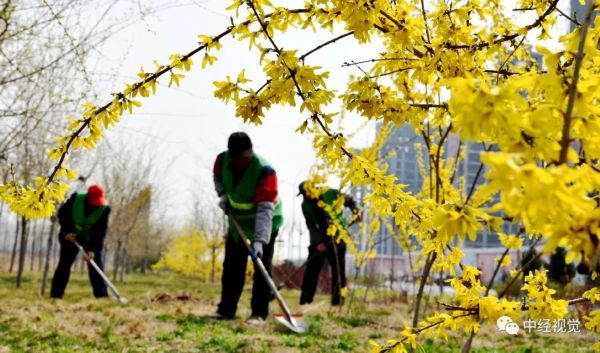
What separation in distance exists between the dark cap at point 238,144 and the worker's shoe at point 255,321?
174 cm

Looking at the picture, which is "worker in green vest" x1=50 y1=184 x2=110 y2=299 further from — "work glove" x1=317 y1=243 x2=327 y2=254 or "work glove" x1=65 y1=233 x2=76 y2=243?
"work glove" x1=317 y1=243 x2=327 y2=254

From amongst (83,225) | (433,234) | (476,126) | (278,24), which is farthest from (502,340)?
(83,225)

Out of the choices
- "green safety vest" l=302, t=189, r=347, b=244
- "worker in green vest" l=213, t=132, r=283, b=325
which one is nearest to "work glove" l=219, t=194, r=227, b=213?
"worker in green vest" l=213, t=132, r=283, b=325

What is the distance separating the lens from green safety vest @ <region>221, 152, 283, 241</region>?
5.48m

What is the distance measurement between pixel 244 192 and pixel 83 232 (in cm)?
366

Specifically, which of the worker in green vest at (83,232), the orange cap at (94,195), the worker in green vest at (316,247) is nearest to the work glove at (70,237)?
the worker in green vest at (83,232)

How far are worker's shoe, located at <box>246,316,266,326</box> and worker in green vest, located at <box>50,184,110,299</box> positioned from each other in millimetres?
3207

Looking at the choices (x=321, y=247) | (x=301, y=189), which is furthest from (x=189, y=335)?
(x=301, y=189)

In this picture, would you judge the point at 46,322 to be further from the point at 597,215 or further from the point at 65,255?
the point at 597,215

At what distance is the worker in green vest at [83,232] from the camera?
7.58m

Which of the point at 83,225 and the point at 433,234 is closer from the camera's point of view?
the point at 433,234

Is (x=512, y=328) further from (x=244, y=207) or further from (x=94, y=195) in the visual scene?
(x=94, y=195)

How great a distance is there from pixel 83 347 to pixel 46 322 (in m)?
1.18

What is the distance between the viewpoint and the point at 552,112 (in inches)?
38.4
